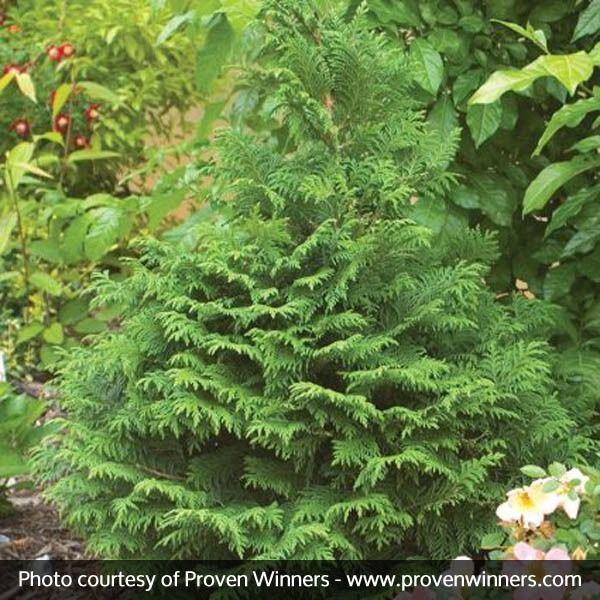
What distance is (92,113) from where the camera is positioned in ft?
18.1


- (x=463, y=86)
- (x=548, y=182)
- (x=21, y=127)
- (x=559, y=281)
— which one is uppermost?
(x=463, y=86)

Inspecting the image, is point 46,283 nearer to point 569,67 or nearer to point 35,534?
point 35,534

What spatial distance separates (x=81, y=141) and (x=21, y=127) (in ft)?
1.11

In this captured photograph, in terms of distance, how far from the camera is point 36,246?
15.3 ft

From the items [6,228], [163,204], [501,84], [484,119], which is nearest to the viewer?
[501,84]

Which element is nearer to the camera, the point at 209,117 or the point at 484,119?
the point at 484,119

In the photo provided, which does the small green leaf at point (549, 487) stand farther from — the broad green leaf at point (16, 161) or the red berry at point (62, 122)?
the red berry at point (62, 122)

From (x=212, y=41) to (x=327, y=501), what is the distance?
1.41 meters

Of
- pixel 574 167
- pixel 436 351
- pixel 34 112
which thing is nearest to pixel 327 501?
pixel 436 351

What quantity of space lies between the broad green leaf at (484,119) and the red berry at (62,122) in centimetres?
290

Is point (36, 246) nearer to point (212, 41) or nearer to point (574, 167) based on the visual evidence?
point (212, 41)

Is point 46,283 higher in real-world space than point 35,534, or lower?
higher

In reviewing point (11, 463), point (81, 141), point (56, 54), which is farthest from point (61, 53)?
point (11, 463)

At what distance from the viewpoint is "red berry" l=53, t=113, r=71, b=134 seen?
5289mm
